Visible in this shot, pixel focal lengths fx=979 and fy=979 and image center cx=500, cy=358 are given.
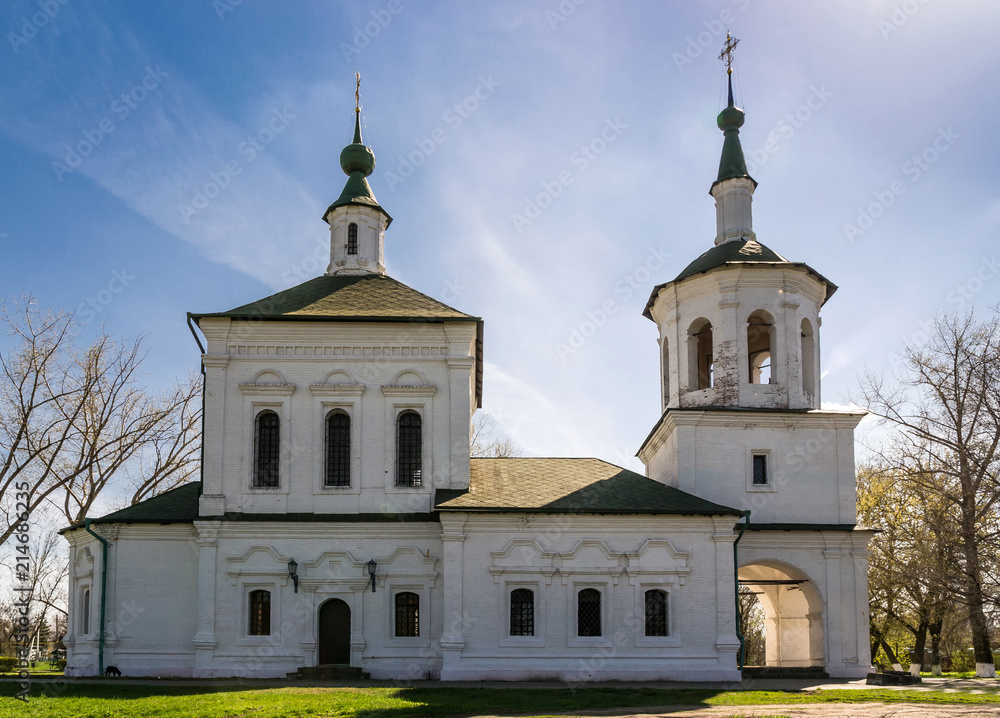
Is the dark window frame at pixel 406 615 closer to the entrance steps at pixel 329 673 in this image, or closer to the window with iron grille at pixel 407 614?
the window with iron grille at pixel 407 614

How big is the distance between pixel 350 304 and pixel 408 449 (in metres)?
3.71

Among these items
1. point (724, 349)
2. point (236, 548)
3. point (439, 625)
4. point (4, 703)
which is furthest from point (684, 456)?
point (4, 703)

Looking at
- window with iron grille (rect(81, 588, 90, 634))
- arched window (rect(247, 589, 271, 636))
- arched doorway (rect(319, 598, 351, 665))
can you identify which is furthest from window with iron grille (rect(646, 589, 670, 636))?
window with iron grille (rect(81, 588, 90, 634))

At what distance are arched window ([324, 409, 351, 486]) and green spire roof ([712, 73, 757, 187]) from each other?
38.1 ft

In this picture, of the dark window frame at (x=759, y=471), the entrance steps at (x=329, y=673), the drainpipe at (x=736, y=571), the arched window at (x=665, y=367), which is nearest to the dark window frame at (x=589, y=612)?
the drainpipe at (x=736, y=571)

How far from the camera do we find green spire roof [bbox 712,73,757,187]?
2564 centimetres

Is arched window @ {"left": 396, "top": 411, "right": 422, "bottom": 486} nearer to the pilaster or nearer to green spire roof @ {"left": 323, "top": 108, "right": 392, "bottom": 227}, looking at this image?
the pilaster

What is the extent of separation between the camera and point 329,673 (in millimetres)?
20125

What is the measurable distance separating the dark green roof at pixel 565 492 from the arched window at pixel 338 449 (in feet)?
7.32

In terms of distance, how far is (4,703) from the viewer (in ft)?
49.6

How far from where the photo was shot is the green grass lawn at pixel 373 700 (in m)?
14.2

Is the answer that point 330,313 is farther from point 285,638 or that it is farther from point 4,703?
point 4,703

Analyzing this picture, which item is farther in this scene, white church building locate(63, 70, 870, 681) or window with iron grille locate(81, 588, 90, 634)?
window with iron grille locate(81, 588, 90, 634)

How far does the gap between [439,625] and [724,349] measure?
29.8 ft
